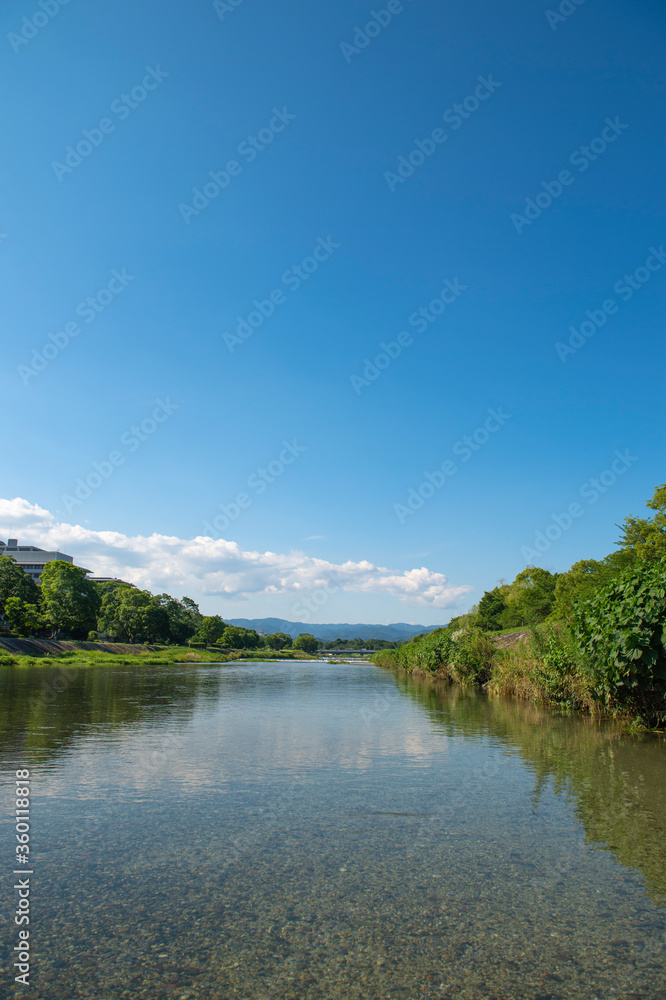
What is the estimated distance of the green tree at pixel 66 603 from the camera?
236 feet

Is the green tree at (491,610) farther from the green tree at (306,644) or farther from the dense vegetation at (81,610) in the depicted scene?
the green tree at (306,644)

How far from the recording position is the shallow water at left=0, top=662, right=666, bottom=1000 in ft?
11.8

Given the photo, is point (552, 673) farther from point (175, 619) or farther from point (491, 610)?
point (175, 619)

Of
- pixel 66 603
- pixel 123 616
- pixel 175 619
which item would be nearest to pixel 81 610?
pixel 123 616

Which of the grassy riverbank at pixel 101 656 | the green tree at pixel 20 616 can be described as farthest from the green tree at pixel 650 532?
Result: the green tree at pixel 20 616

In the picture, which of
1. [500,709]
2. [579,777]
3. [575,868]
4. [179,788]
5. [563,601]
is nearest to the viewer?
[575,868]

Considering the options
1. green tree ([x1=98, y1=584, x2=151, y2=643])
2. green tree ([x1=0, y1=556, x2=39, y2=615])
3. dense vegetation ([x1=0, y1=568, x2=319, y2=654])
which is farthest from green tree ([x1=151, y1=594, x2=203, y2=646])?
green tree ([x1=0, y1=556, x2=39, y2=615])

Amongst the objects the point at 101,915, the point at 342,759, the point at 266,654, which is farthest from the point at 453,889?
the point at 266,654

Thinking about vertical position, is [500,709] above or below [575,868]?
below

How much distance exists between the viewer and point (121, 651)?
6812 cm

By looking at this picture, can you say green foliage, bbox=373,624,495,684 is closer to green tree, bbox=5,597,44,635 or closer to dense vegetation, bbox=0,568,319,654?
green tree, bbox=5,597,44,635

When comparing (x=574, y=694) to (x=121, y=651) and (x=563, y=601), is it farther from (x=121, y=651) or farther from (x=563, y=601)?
(x=121, y=651)

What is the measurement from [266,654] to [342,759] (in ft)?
430

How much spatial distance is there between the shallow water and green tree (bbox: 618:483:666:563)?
27.9m
